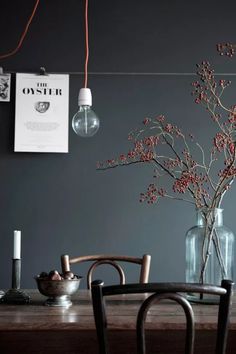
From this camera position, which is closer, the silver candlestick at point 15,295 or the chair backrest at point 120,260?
the silver candlestick at point 15,295

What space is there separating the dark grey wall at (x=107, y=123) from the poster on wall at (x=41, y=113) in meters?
0.05

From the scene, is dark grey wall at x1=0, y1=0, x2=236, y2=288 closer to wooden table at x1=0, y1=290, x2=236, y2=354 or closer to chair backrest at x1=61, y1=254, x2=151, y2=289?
chair backrest at x1=61, y1=254, x2=151, y2=289

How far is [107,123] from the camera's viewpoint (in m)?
2.86

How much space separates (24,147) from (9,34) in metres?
0.70

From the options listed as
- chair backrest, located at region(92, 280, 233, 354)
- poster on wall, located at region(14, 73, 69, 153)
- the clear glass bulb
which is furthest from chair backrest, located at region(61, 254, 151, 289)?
chair backrest, located at region(92, 280, 233, 354)

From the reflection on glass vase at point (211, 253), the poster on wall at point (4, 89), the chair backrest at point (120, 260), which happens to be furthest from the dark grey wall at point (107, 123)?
the reflection on glass vase at point (211, 253)

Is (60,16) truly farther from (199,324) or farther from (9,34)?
(199,324)

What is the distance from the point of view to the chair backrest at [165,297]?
119 centimetres

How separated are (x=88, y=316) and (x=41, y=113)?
1.61m

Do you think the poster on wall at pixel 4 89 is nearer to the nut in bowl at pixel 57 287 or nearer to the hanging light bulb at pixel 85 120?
the hanging light bulb at pixel 85 120

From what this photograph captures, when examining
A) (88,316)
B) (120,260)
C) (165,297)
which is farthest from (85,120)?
(165,297)

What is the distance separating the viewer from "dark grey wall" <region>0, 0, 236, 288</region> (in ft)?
9.16

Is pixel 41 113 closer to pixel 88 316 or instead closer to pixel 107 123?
pixel 107 123

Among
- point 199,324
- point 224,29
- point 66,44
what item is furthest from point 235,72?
point 199,324
